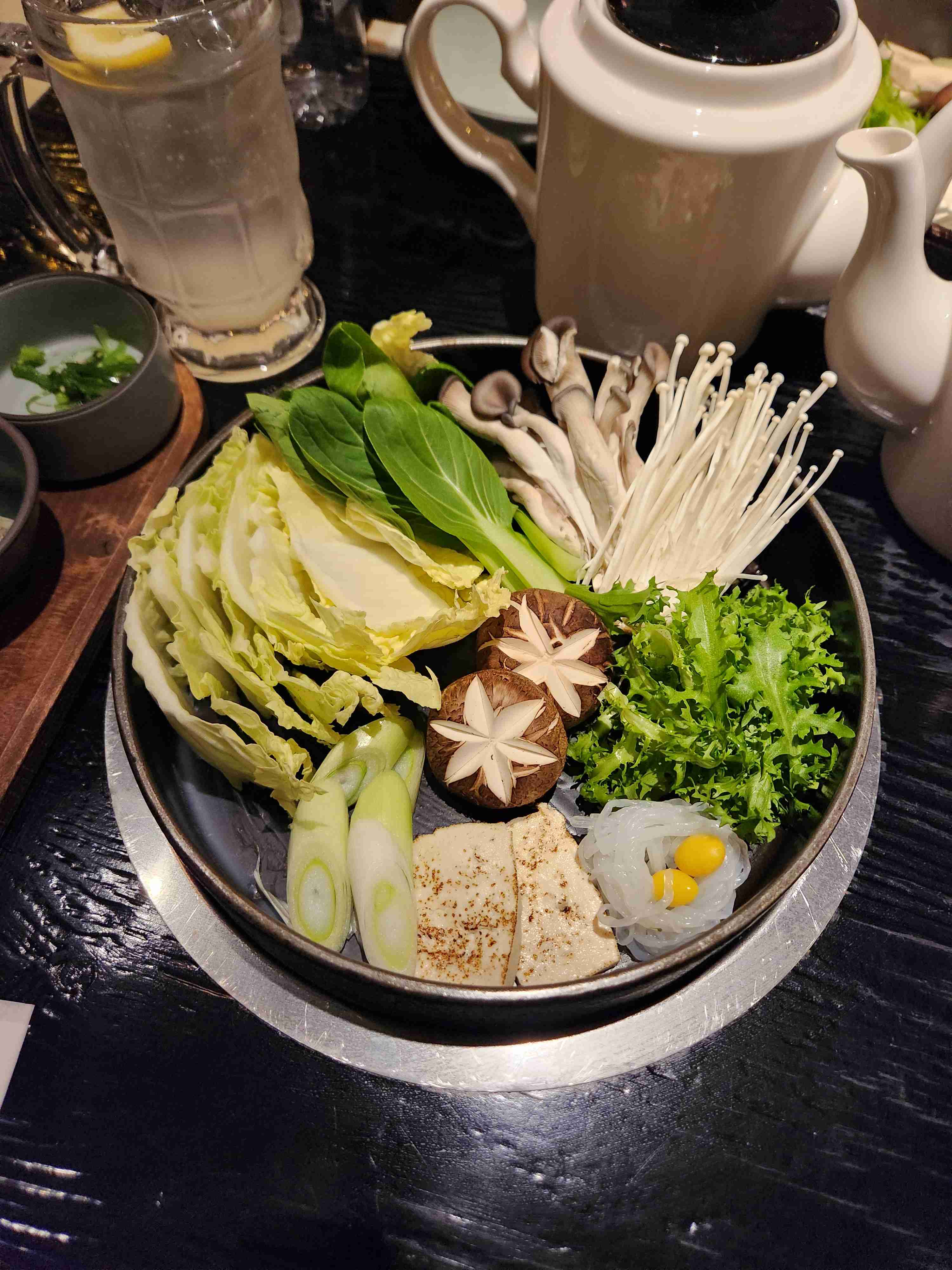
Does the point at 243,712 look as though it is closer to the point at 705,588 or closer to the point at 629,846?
the point at 629,846

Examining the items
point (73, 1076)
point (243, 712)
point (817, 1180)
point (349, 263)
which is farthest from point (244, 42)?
point (817, 1180)

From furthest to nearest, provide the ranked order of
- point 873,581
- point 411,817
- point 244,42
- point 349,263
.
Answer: point 349,263
point 873,581
point 244,42
point 411,817

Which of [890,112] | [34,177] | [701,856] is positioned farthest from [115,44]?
[890,112]

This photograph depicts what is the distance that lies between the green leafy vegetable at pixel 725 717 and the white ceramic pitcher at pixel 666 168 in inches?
23.4

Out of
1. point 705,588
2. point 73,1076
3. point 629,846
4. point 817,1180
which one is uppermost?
point 705,588

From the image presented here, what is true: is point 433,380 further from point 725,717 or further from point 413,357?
point 725,717

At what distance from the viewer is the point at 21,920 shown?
46.8 inches

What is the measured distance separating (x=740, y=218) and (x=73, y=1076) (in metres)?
1.60

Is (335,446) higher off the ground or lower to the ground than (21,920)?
higher

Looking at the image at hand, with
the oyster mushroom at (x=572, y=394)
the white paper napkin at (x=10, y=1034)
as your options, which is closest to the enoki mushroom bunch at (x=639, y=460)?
the oyster mushroom at (x=572, y=394)

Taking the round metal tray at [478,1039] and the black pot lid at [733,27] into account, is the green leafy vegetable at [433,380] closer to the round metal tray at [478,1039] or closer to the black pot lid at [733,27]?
the black pot lid at [733,27]

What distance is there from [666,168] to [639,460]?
0.46 meters

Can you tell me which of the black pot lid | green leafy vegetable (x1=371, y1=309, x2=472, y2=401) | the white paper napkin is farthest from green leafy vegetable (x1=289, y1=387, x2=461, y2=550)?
the white paper napkin

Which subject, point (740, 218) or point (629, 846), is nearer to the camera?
point (629, 846)
